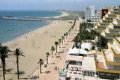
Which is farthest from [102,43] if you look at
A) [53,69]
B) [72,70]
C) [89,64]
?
[89,64]

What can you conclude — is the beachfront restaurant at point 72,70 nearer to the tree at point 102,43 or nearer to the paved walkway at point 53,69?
the paved walkway at point 53,69

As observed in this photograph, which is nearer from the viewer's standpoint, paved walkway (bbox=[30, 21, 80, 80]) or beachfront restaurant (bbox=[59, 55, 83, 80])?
beachfront restaurant (bbox=[59, 55, 83, 80])

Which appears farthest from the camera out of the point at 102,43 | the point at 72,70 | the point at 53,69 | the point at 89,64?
the point at 102,43

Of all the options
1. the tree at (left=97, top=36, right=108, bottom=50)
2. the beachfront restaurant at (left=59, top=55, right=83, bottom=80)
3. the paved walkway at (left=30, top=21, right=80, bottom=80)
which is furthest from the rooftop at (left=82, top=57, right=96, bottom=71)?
the tree at (left=97, top=36, right=108, bottom=50)

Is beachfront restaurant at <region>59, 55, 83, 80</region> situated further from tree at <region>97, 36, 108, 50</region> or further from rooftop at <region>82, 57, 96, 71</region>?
tree at <region>97, 36, 108, 50</region>

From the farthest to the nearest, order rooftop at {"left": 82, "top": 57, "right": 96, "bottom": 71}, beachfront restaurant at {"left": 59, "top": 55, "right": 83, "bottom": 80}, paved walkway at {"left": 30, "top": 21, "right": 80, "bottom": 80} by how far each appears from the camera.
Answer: paved walkway at {"left": 30, "top": 21, "right": 80, "bottom": 80}, beachfront restaurant at {"left": 59, "top": 55, "right": 83, "bottom": 80}, rooftop at {"left": 82, "top": 57, "right": 96, "bottom": 71}

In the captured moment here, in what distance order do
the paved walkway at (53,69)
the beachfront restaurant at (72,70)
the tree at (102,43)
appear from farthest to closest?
the tree at (102,43) < the paved walkway at (53,69) < the beachfront restaurant at (72,70)

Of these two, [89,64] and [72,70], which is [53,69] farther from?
[89,64]

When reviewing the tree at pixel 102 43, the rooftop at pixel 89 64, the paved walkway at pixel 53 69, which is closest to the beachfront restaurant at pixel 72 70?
the rooftop at pixel 89 64

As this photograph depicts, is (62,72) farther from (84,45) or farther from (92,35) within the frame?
(92,35)

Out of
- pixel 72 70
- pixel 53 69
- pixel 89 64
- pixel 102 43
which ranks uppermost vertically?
pixel 102 43

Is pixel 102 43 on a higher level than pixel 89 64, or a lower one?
higher
